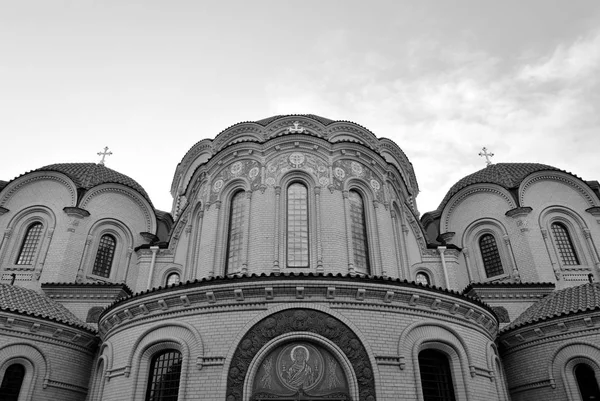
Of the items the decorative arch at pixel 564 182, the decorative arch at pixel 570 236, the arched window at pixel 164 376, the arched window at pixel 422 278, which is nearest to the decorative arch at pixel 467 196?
the decorative arch at pixel 564 182

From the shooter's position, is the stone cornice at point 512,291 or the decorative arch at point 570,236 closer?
the stone cornice at point 512,291

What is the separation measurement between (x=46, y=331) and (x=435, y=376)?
12.9 m

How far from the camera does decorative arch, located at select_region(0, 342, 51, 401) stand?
14463 millimetres

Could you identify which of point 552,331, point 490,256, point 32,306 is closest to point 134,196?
point 32,306

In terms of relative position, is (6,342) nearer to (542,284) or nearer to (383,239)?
(383,239)

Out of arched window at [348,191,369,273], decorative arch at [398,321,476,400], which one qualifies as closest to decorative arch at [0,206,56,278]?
arched window at [348,191,369,273]

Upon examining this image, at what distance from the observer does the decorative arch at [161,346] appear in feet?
38.0

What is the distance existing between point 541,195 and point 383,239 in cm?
1058

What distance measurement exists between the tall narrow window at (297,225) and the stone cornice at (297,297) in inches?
149

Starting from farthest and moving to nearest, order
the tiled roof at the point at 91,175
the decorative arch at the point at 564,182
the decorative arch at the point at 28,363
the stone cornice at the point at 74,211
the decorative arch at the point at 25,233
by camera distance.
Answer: the tiled roof at the point at 91,175 → the decorative arch at the point at 564,182 → the stone cornice at the point at 74,211 → the decorative arch at the point at 25,233 → the decorative arch at the point at 28,363

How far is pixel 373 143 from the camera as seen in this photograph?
21844 mm

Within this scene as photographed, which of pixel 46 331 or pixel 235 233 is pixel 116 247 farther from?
pixel 235 233

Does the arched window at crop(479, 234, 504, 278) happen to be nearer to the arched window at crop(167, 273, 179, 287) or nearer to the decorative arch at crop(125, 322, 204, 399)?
the arched window at crop(167, 273, 179, 287)

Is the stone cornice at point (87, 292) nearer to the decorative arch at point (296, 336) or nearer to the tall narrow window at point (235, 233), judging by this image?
the tall narrow window at point (235, 233)
